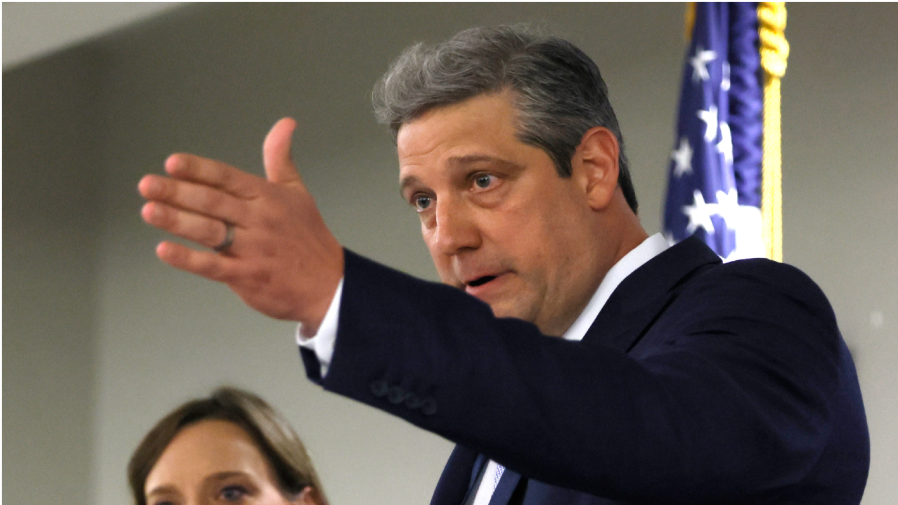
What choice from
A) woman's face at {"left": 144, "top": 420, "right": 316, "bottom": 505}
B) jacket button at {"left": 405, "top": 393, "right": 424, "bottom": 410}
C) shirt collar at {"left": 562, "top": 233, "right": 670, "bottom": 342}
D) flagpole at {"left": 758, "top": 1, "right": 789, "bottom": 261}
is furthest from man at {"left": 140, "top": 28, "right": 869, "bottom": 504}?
flagpole at {"left": 758, "top": 1, "right": 789, "bottom": 261}

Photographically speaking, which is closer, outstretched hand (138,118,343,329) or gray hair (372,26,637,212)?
outstretched hand (138,118,343,329)

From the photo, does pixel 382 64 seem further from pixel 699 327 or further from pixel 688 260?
pixel 699 327

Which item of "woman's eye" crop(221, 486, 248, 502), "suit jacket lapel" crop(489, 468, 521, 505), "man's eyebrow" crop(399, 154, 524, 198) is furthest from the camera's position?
"woman's eye" crop(221, 486, 248, 502)

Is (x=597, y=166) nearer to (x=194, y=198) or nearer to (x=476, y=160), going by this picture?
(x=476, y=160)

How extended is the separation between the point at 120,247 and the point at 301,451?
4.14 meters

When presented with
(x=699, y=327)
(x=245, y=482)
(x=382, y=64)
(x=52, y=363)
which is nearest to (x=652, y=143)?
(x=382, y=64)

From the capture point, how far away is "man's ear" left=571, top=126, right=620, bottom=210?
4.98 ft

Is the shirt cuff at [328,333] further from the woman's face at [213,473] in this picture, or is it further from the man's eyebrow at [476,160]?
the woman's face at [213,473]

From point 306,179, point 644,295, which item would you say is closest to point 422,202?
point 644,295

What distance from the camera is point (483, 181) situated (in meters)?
1.39

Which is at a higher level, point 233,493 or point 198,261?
point 198,261

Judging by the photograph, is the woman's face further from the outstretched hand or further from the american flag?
the american flag

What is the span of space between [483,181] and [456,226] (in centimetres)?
7

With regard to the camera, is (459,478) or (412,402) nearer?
(412,402)
